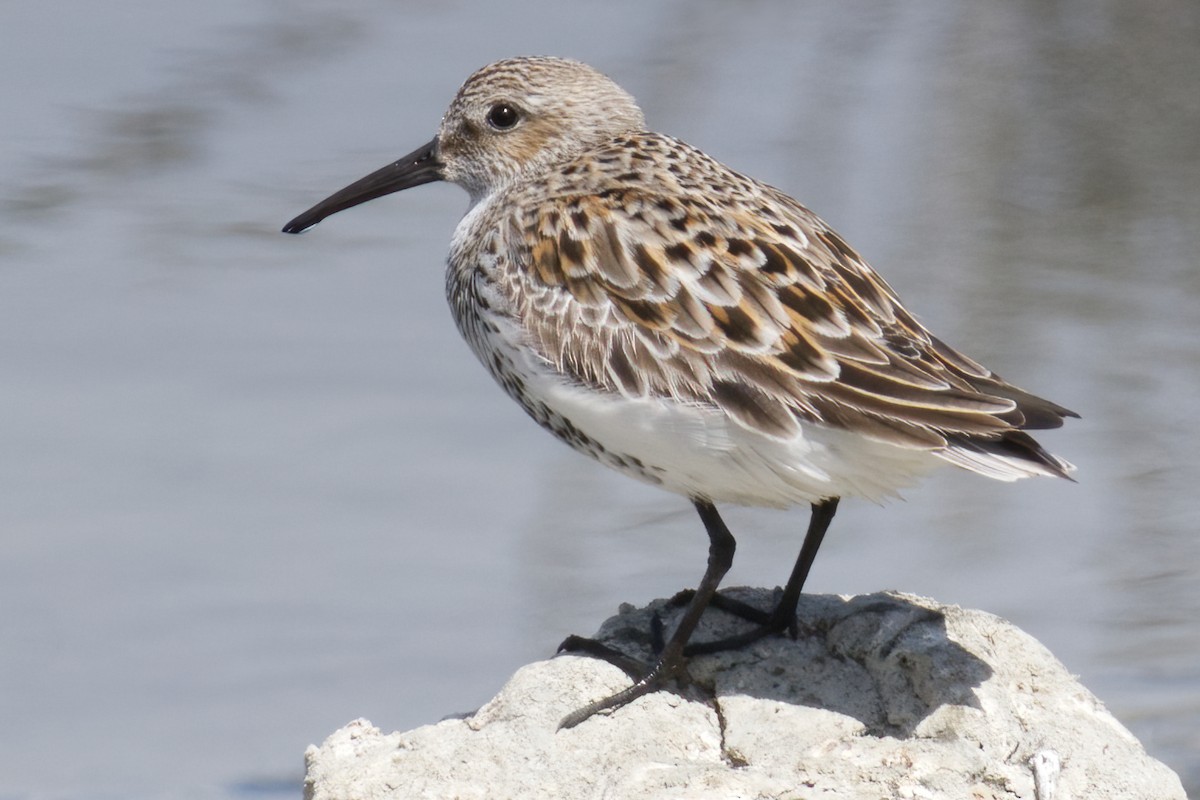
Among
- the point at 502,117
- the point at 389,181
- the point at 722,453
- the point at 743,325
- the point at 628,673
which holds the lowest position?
the point at 628,673

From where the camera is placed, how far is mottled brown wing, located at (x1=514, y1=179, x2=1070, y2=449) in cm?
532

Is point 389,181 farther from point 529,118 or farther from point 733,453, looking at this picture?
point 733,453

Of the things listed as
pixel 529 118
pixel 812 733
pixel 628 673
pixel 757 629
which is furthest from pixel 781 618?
pixel 529 118

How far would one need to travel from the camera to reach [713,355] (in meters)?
5.48

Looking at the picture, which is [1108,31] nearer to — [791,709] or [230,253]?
[230,253]

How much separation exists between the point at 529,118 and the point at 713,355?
1.54 metres

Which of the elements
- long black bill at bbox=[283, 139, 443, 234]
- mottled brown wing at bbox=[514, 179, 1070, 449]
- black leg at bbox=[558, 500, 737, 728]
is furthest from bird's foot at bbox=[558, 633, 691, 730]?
long black bill at bbox=[283, 139, 443, 234]

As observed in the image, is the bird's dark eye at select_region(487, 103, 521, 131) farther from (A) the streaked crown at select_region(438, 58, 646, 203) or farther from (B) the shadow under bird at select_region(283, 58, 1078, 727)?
(B) the shadow under bird at select_region(283, 58, 1078, 727)

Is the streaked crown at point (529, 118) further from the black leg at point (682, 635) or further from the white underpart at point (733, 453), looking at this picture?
the black leg at point (682, 635)

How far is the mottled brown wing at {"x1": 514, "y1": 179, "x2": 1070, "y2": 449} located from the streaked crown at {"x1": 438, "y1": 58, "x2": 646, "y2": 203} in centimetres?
73

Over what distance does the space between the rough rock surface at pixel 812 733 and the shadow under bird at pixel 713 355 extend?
129mm

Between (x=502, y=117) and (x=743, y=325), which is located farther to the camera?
(x=502, y=117)

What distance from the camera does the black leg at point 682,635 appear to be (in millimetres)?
5410

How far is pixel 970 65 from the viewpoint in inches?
455
